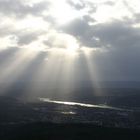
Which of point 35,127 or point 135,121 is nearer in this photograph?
point 35,127

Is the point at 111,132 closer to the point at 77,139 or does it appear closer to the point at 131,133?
the point at 131,133

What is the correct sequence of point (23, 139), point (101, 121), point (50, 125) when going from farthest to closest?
point (101, 121), point (50, 125), point (23, 139)

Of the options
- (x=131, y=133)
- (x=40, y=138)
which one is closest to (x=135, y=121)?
(x=131, y=133)

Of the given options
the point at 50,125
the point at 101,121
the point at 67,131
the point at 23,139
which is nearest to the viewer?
the point at 23,139

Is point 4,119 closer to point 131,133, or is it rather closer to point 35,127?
point 35,127

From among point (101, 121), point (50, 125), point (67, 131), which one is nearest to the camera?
point (67, 131)

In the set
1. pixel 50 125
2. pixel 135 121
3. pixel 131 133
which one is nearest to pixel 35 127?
pixel 50 125
